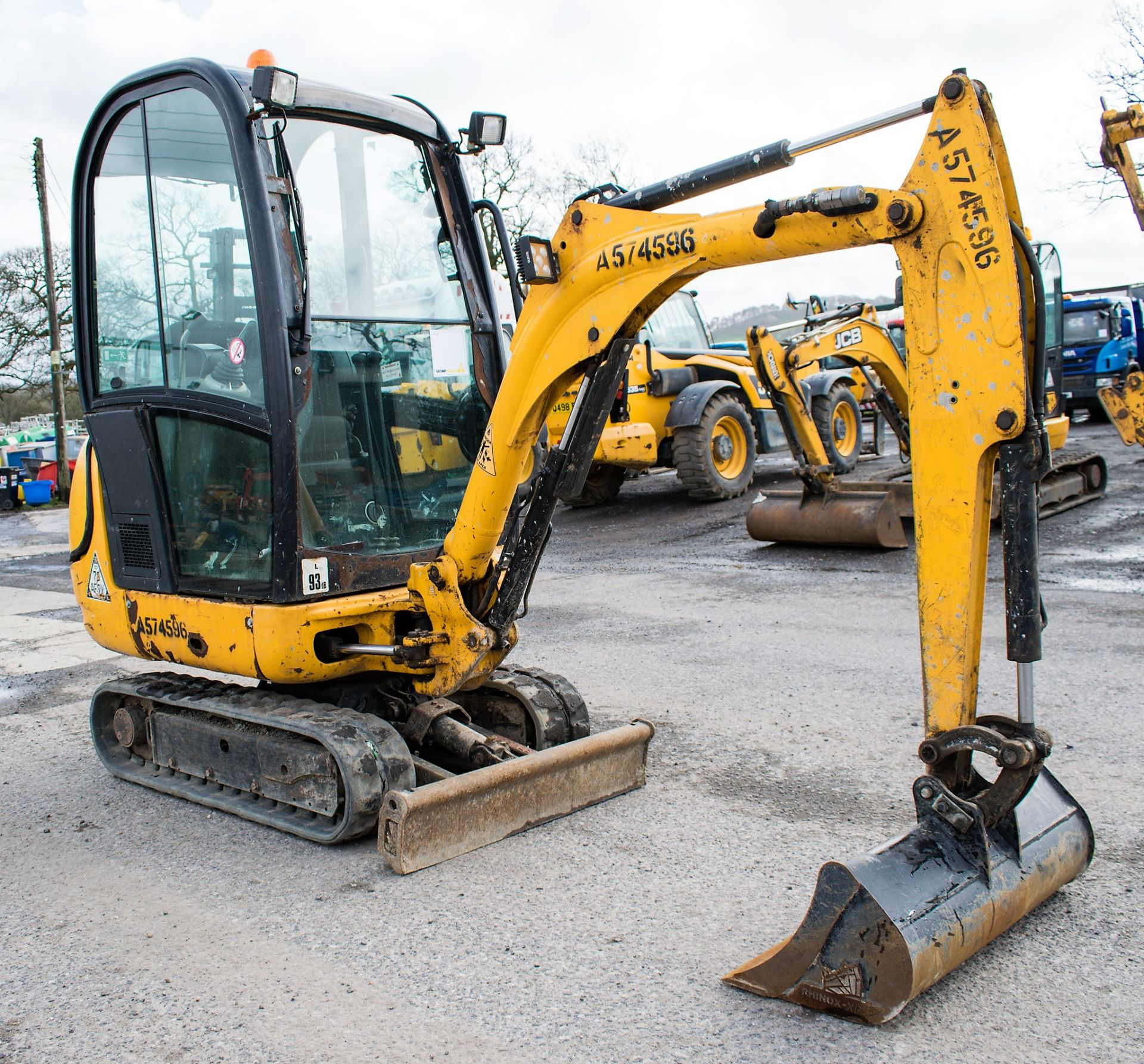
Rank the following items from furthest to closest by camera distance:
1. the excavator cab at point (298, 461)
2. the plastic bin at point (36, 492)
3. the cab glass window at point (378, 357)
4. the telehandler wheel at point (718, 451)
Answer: the plastic bin at point (36, 492) < the telehandler wheel at point (718, 451) < the cab glass window at point (378, 357) < the excavator cab at point (298, 461)

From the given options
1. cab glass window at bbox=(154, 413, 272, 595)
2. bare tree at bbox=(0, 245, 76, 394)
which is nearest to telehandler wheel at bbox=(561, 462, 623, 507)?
cab glass window at bbox=(154, 413, 272, 595)

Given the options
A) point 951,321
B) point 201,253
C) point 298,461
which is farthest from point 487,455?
point 951,321

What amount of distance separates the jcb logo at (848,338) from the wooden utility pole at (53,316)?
64.2 ft

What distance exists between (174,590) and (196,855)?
42.9 inches

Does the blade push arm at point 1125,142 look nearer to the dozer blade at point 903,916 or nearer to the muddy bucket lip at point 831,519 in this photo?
the muddy bucket lip at point 831,519

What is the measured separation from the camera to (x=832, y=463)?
1102 centimetres

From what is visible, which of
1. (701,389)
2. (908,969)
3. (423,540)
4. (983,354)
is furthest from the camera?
(701,389)

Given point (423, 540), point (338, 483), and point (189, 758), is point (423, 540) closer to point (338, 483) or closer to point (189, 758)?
point (338, 483)

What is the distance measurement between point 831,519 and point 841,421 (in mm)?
5633

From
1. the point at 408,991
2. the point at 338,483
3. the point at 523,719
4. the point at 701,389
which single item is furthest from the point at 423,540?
the point at 701,389

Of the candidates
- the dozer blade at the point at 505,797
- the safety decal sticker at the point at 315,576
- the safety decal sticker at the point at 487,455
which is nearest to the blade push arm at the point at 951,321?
the safety decal sticker at the point at 487,455

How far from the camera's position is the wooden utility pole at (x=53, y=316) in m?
25.4

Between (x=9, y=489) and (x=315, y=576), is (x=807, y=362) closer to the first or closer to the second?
(x=315, y=576)

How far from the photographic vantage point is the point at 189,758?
471 centimetres
